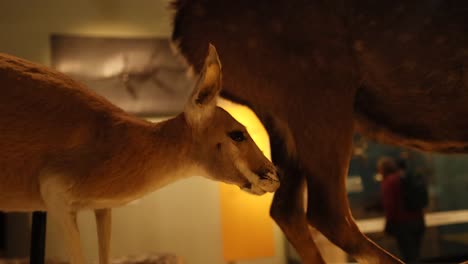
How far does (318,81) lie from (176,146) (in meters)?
0.36

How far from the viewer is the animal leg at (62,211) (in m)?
0.70

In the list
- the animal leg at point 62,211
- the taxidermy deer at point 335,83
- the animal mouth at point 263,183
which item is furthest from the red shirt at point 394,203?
the animal leg at point 62,211

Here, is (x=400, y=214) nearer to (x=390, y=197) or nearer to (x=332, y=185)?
(x=390, y=197)

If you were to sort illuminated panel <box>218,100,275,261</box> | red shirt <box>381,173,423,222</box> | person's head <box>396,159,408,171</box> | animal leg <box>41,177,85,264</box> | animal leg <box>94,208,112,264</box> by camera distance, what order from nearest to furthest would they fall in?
animal leg <box>41,177,85,264</box>, animal leg <box>94,208,112,264</box>, illuminated panel <box>218,100,275,261</box>, red shirt <box>381,173,423,222</box>, person's head <box>396,159,408,171</box>

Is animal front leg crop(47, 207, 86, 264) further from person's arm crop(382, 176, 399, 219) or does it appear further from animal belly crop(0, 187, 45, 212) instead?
person's arm crop(382, 176, 399, 219)

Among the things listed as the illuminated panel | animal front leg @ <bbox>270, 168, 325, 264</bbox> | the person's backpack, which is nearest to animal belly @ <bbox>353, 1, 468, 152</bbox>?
animal front leg @ <bbox>270, 168, 325, 264</bbox>

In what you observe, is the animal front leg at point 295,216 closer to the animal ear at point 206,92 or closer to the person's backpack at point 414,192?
the animal ear at point 206,92

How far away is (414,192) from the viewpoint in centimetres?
196

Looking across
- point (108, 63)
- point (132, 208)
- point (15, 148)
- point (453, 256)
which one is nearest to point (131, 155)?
point (15, 148)

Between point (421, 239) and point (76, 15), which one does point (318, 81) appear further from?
point (421, 239)

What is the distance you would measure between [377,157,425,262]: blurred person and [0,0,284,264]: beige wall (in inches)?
20.7

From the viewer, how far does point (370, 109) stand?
3.25 feet

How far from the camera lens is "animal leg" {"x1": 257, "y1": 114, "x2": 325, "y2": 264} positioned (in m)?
0.95

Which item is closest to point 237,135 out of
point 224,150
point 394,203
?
point 224,150
